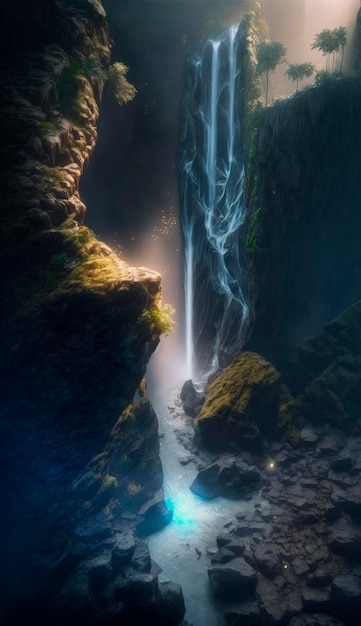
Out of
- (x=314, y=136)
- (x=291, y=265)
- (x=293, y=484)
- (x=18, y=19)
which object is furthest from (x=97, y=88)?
(x=293, y=484)

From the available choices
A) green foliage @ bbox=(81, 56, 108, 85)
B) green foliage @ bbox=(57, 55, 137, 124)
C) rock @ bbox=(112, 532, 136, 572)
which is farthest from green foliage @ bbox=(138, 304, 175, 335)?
green foliage @ bbox=(81, 56, 108, 85)

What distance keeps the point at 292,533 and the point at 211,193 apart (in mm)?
23559

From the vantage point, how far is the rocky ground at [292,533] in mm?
11352

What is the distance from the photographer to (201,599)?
12.1m

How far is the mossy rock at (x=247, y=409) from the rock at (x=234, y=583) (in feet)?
21.9

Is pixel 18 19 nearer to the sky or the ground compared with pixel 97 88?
nearer to the sky

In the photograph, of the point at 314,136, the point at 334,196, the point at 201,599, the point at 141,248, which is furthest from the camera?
the point at 141,248

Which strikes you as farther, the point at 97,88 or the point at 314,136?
the point at 314,136

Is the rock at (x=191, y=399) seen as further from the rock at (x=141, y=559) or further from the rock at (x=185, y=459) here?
the rock at (x=141, y=559)

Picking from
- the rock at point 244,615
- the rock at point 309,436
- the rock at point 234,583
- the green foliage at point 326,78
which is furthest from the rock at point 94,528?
the green foliage at point 326,78

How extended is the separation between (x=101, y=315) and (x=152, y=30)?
26.9m

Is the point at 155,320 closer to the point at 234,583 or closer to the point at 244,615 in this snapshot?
the point at 234,583

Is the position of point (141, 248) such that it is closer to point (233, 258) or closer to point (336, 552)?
point (233, 258)

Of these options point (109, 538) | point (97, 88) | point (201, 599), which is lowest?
point (201, 599)
